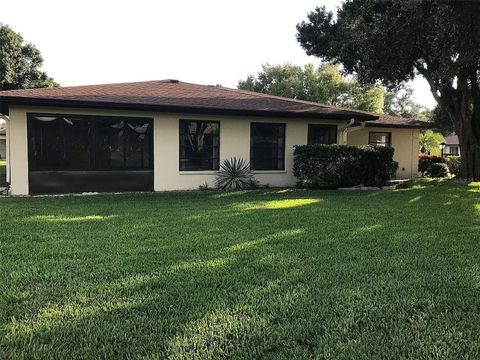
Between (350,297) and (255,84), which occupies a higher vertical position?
(255,84)

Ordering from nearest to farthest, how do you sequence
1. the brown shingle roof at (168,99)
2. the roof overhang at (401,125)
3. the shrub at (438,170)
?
the brown shingle roof at (168,99), the roof overhang at (401,125), the shrub at (438,170)

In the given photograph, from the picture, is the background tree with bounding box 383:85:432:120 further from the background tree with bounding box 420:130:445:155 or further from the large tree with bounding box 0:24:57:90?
the large tree with bounding box 0:24:57:90

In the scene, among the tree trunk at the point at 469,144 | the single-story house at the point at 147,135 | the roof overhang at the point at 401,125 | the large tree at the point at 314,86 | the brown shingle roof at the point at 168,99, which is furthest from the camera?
the large tree at the point at 314,86

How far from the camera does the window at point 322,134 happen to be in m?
15.3

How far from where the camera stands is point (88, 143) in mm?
12555

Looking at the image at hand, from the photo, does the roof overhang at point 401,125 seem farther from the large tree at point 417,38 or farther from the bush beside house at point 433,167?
the large tree at point 417,38

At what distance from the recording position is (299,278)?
4418 millimetres

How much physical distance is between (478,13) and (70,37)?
659 inches

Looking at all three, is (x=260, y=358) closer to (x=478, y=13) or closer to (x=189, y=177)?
(x=478, y=13)

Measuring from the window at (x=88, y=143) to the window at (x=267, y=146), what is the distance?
11.5 feet

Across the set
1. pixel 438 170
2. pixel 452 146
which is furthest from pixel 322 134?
pixel 452 146

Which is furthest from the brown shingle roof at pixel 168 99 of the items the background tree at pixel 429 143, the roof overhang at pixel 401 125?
the background tree at pixel 429 143

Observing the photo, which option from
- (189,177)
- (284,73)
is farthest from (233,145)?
(284,73)

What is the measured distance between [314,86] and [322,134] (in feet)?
87.2
